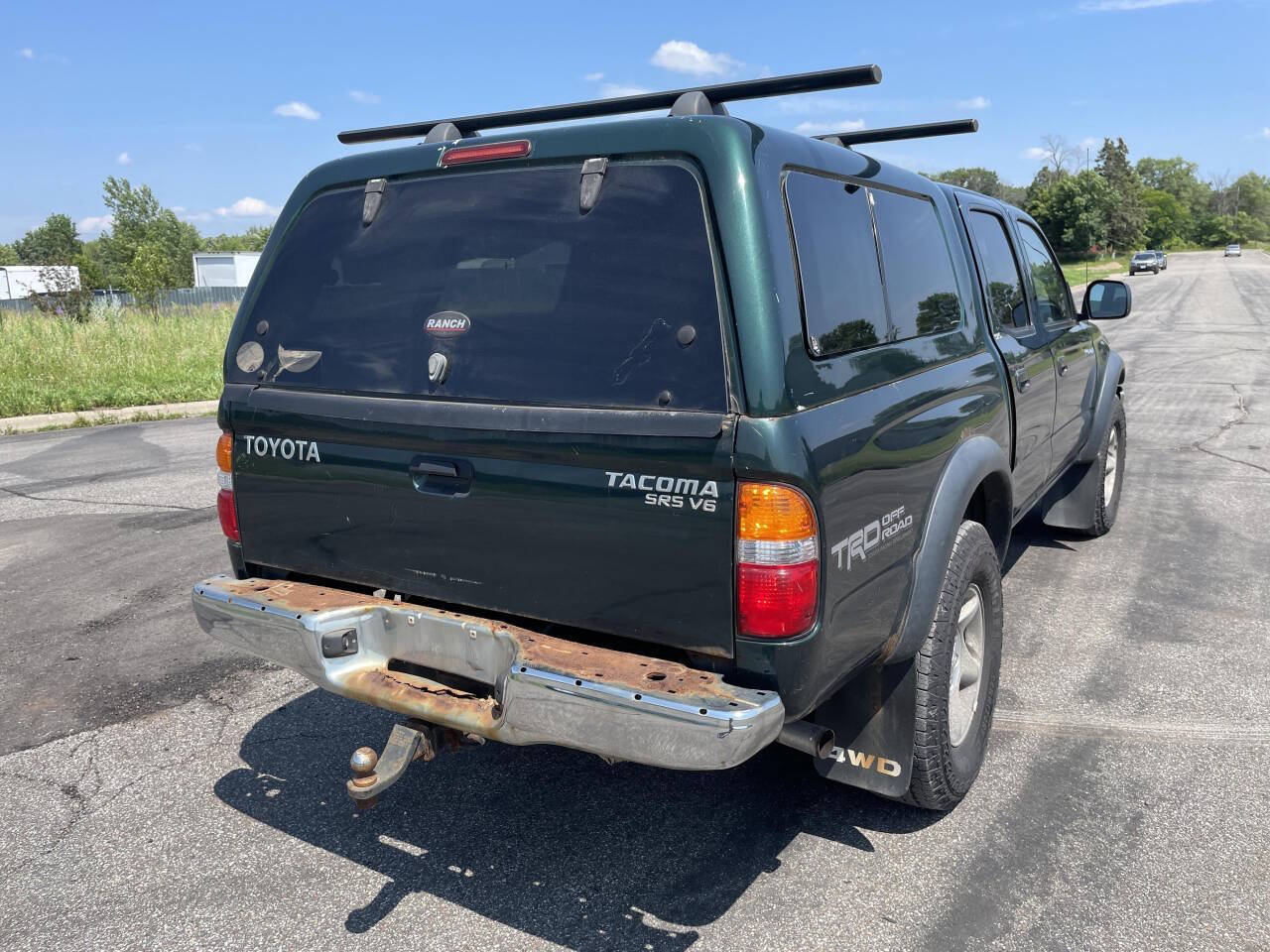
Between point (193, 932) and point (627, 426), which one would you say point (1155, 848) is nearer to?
point (627, 426)

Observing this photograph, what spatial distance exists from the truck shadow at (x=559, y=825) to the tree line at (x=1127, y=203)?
25.6m

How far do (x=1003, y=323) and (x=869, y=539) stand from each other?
213cm

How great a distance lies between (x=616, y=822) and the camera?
3393 millimetres

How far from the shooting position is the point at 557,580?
2.77 metres

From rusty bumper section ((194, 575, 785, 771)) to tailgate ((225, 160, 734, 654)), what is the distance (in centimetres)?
12

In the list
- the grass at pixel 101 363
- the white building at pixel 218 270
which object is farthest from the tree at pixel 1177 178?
the grass at pixel 101 363

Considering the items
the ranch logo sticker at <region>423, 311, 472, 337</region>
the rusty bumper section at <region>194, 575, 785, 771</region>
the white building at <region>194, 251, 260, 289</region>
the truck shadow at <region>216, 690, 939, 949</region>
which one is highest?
the white building at <region>194, 251, 260, 289</region>

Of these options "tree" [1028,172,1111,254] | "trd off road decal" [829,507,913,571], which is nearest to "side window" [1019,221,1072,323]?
"trd off road decal" [829,507,913,571]

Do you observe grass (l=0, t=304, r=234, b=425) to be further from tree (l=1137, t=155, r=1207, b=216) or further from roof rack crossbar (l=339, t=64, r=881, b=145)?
tree (l=1137, t=155, r=1207, b=216)

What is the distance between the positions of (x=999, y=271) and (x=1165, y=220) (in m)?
134

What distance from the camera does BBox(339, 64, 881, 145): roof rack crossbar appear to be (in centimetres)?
304

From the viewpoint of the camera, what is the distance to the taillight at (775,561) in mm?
2449

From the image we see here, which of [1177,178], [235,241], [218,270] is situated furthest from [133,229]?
[1177,178]

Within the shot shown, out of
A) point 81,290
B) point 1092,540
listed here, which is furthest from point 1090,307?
point 81,290
